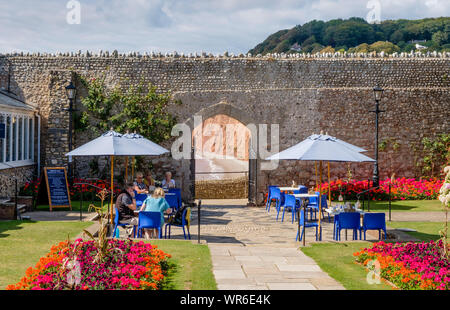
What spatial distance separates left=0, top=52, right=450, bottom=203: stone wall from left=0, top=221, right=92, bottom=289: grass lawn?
6868mm

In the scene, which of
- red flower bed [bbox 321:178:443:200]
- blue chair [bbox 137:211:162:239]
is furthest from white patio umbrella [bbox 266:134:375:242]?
red flower bed [bbox 321:178:443:200]

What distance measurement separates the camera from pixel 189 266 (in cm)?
681

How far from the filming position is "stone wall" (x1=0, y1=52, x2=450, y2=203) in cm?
1677

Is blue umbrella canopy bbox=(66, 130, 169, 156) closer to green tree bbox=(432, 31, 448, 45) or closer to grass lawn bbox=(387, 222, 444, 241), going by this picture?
grass lawn bbox=(387, 222, 444, 241)

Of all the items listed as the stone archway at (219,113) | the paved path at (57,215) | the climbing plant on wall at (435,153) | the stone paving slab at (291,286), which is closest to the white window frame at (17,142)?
the paved path at (57,215)

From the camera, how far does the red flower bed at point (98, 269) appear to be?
5.13 meters

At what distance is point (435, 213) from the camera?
13.0 meters

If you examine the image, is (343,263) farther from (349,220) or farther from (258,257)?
(349,220)

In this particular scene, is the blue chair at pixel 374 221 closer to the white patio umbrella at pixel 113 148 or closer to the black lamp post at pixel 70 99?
the white patio umbrella at pixel 113 148

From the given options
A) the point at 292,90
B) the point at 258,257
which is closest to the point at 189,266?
the point at 258,257

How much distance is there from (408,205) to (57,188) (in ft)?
33.8

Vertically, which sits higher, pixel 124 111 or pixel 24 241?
pixel 124 111

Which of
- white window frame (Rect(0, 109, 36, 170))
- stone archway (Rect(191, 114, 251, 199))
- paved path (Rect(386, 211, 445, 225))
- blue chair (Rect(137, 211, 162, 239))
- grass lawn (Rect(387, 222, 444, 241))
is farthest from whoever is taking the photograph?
stone archway (Rect(191, 114, 251, 199))

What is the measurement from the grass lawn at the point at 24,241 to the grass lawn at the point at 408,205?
839 centimetres
